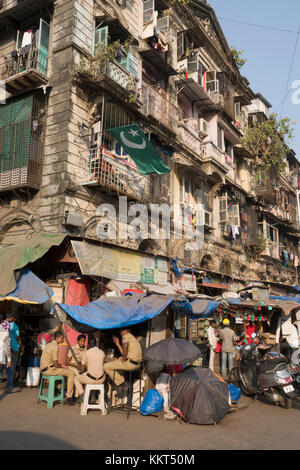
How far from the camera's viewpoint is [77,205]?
11992 millimetres

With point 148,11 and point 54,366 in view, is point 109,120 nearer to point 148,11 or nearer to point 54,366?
point 148,11

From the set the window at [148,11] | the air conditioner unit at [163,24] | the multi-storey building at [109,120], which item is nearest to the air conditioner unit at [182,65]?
the multi-storey building at [109,120]

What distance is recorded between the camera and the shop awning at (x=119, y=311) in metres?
7.75

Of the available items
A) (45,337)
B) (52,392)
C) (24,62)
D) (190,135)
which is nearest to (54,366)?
(52,392)

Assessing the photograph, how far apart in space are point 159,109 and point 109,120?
3714mm

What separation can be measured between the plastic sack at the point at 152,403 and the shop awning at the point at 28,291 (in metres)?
3.59

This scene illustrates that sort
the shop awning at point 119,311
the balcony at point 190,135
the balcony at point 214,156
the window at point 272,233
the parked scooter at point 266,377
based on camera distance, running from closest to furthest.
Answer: the shop awning at point 119,311 < the parked scooter at point 266,377 < the balcony at point 190,135 < the balcony at point 214,156 < the window at point 272,233

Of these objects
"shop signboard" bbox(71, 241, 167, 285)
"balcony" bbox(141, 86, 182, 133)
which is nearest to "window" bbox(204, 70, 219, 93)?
"balcony" bbox(141, 86, 182, 133)

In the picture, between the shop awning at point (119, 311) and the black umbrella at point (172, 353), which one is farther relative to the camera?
the shop awning at point (119, 311)

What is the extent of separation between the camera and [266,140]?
25828mm

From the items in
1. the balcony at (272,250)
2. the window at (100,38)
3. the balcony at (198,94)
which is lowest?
the balcony at (272,250)

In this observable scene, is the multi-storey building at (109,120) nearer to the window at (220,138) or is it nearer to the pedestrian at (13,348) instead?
the window at (220,138)

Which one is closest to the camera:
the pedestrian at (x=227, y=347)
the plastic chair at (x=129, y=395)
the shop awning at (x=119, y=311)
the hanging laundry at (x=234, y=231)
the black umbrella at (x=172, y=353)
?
the black umbrella at (x=172, y=353)
